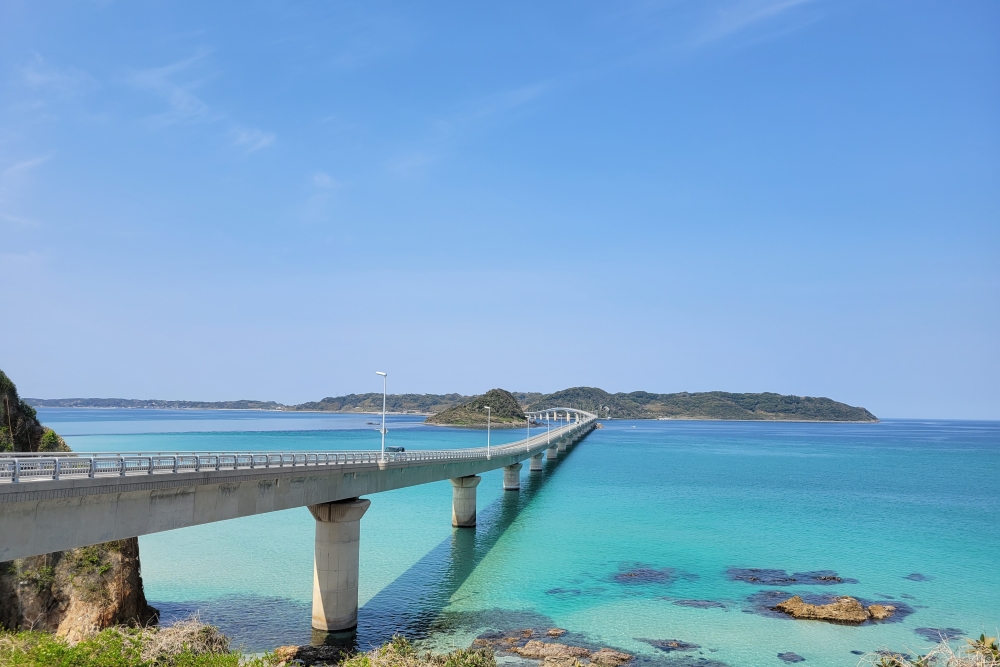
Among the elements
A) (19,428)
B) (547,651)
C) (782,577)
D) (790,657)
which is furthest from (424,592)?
(19,428)

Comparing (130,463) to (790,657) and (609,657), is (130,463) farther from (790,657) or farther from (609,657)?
(790,657)

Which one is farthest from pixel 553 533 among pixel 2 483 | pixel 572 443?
pixel 572 443

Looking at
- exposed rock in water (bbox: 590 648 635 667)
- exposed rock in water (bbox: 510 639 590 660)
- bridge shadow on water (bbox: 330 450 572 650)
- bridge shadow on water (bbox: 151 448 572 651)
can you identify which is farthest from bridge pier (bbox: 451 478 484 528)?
exposed rock in water (bbox: 590 648 635 667)

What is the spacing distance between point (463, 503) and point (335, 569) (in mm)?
31432

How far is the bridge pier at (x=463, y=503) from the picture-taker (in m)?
63.8

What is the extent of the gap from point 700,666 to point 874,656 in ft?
27.0

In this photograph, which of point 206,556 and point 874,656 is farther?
point 206,556

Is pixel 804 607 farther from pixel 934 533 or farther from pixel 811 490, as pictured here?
pixel 811 490

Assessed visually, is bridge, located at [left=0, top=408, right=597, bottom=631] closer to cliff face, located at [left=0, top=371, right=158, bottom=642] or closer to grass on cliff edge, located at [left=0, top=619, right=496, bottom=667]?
grass on cliff edge, located at [left=0, top=619, right=496, bottom=667]

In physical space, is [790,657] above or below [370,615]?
below

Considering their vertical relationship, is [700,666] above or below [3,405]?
below

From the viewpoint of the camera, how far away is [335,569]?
110 feet

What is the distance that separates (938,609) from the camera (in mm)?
38625

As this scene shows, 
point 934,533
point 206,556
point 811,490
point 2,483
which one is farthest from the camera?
point 811,490
